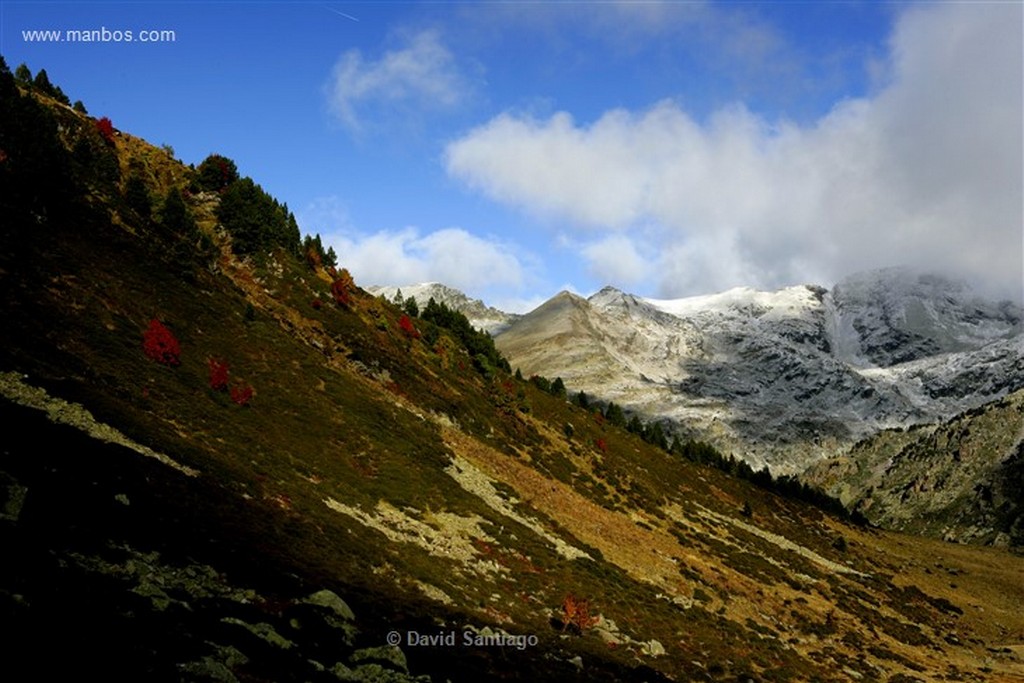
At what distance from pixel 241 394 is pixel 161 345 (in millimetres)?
5896

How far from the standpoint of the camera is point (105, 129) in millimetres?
78938

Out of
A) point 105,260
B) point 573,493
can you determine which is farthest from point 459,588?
point 105,260

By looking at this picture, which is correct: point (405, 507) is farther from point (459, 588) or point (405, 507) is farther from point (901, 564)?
point (901, 564)

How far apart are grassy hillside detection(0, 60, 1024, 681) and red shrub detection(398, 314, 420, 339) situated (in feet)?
2.33

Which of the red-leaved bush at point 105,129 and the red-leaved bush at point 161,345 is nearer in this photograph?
the red-leaved bush at point 161,345

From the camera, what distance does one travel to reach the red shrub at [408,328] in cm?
8744

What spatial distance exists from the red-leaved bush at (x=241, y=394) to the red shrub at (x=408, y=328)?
4207cm

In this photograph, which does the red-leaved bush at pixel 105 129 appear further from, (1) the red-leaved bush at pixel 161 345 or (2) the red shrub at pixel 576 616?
(2) the red shrub at pixel 576 616

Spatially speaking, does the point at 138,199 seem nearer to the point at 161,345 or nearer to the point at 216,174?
the point at 216,174

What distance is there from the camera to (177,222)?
69250mm

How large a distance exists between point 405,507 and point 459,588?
9.04 metres

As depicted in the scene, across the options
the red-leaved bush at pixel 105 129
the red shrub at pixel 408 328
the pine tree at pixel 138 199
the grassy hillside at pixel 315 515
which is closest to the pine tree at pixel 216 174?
the grassy hillside at pixel 315 515

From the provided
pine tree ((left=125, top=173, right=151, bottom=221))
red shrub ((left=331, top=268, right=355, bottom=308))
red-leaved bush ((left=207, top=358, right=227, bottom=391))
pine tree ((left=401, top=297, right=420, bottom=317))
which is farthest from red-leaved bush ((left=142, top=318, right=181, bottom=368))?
pine tree ((left=401, top=297, right=420, bottom=317))

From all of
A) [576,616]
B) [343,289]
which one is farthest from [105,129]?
[576,616]
